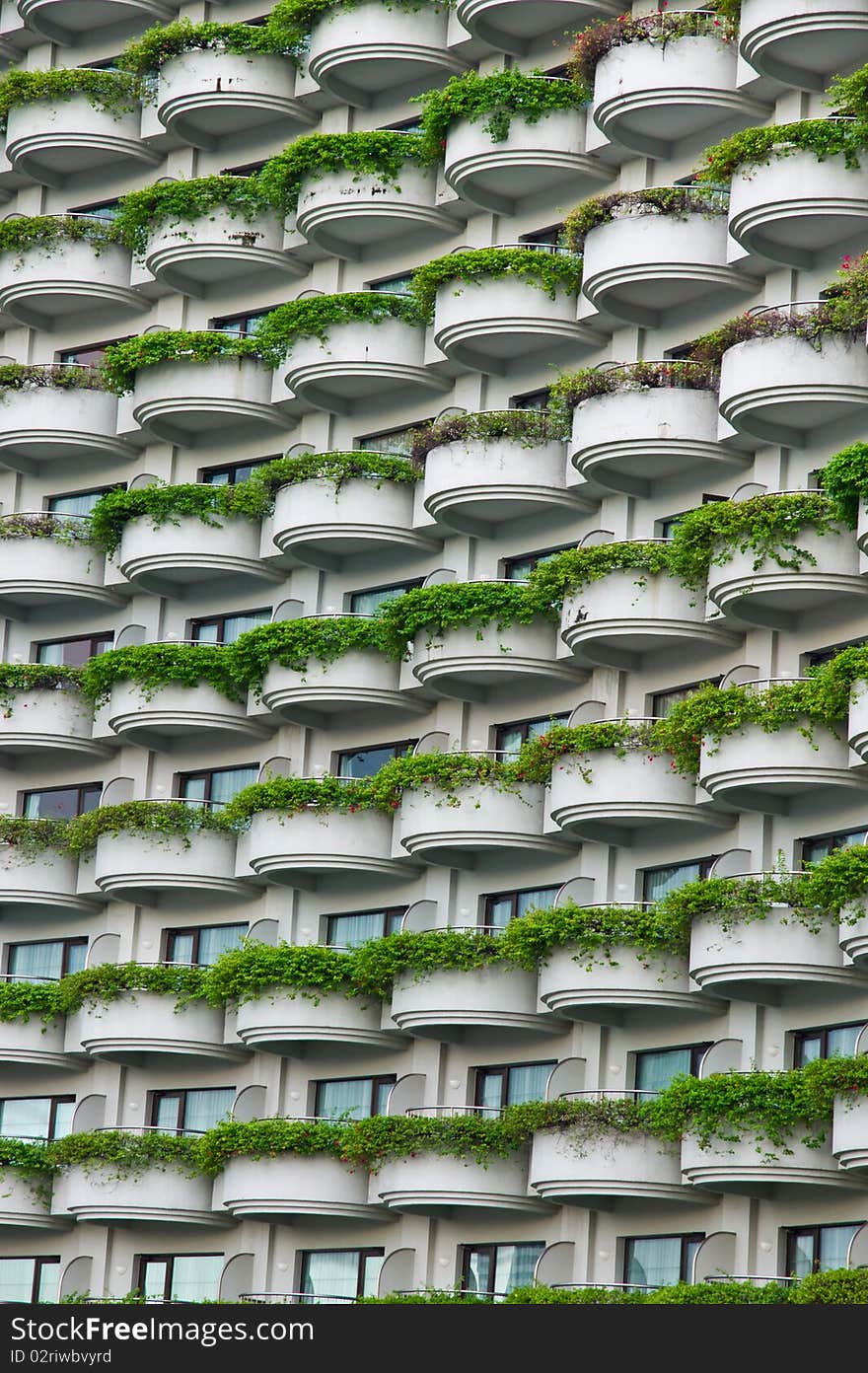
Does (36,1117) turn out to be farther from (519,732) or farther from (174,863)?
(519,732)

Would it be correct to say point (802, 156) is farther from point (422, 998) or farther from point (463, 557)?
point (422, 998)

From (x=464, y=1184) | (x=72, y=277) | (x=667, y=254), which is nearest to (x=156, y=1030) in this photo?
(x=464, y=1184)

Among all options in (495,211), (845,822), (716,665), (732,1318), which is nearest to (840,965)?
(845,822)

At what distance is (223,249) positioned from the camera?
6675 cm

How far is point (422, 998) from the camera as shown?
5875cm

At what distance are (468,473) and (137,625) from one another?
9855 mm

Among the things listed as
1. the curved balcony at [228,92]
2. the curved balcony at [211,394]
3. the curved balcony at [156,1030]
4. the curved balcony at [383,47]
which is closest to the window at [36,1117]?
the curved balcony at [156,1030]

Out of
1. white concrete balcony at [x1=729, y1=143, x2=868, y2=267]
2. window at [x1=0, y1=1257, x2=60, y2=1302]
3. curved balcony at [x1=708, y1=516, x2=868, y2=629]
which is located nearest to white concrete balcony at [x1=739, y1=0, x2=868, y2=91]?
white concrete balcony at [x1=729, y1=143, x2=868, y2=267]

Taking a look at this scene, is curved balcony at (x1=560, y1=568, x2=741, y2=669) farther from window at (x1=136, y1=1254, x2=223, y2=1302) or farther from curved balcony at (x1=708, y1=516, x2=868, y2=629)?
window at (x1=136, y1=1254, x2=223, y2=1302)

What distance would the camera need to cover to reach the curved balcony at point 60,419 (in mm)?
68188

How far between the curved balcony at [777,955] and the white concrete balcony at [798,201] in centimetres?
1286

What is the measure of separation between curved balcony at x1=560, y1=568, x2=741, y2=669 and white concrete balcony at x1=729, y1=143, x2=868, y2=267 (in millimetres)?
6665

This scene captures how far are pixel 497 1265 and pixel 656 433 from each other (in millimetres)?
16196

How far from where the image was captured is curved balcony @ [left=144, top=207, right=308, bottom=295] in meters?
66.8
